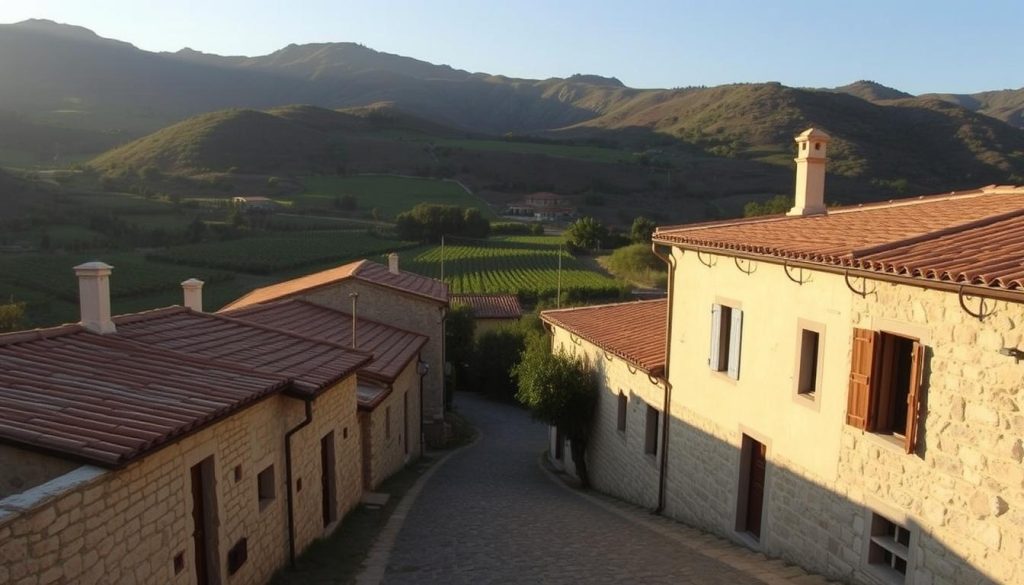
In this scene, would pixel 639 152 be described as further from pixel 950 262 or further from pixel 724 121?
pixel 950 262

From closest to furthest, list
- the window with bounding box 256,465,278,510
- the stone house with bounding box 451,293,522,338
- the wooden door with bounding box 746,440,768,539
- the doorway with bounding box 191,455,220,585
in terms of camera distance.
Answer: the doorway with bounding box 191,455,220,585
the window with bounding box 256,465,278,510
the wooden door with bounding box 746,440,768,539
the stone house with bounding box 451,293,522,338

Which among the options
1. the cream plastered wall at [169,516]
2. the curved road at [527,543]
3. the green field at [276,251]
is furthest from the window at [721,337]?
the green field at [276,251]

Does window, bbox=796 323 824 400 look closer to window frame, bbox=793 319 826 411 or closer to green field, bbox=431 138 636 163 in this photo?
window frame, bbox=793 319 826 411

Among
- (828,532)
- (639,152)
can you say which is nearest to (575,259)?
(828,532)

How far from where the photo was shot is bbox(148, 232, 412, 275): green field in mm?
60938

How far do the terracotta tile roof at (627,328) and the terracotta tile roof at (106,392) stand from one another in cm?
816

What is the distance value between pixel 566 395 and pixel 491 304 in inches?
1217

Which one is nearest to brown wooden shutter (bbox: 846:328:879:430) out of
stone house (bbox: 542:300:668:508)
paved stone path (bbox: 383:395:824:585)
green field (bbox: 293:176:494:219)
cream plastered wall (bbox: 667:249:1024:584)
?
cream plastered wall (bbox: 667:249:1024:584)

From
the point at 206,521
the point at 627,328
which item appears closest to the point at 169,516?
the point at 206,521

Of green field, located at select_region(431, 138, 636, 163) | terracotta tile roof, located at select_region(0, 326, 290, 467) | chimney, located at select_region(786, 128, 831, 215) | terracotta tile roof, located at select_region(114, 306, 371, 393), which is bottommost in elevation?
terracotta tile roof, located at select_region(114, 306, 371, 393)

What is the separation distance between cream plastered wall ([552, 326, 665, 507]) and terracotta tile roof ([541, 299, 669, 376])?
346 mm

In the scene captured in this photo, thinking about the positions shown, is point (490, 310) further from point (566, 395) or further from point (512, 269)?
point (566, 395)

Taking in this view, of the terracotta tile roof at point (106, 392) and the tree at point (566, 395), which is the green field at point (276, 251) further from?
the terracotta tile roof at point (106, 392)

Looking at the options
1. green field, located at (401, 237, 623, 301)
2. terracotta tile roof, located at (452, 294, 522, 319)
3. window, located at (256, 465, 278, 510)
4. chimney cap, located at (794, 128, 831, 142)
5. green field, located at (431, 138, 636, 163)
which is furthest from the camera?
green field, located at (431, 138, 636, 163)
